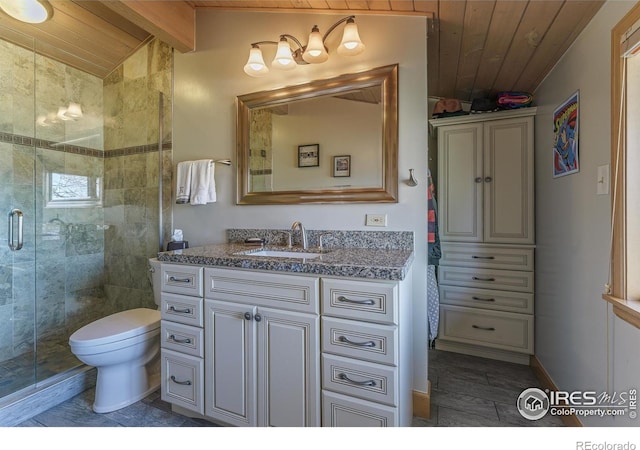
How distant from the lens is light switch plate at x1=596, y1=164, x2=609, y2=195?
4.16 feet

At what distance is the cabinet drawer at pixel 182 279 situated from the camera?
4.99 ft

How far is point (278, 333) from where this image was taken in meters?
1.34

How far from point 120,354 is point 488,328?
2.45m

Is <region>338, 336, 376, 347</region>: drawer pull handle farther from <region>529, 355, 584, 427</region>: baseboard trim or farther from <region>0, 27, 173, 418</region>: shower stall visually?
<region>0, 27, 173, 418</region>: shower stall

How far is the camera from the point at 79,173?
8.42ft

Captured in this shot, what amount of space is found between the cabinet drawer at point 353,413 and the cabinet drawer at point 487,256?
1495mm

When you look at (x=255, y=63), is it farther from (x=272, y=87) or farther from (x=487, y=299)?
(x=487, y=299)

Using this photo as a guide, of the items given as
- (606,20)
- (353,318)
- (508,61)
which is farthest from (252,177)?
(606,20)

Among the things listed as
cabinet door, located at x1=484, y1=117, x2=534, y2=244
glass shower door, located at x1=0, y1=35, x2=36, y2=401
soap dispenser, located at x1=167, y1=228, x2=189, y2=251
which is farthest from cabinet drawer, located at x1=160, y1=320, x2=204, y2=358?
cabinet door, located at x1=484, y1=117, x2=534, y2=244

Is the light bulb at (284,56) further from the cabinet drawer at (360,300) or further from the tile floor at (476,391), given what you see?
the tile floor at (476,391)

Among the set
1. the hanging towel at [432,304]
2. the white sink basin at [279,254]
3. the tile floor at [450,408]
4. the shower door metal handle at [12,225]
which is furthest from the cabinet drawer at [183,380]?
the shower door metal handle at [12,225]

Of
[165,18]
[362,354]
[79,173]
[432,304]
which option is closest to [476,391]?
[432,304]

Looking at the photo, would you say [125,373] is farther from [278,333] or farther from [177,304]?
[278,333]

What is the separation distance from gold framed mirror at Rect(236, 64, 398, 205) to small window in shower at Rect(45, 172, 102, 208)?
4.90 feet
